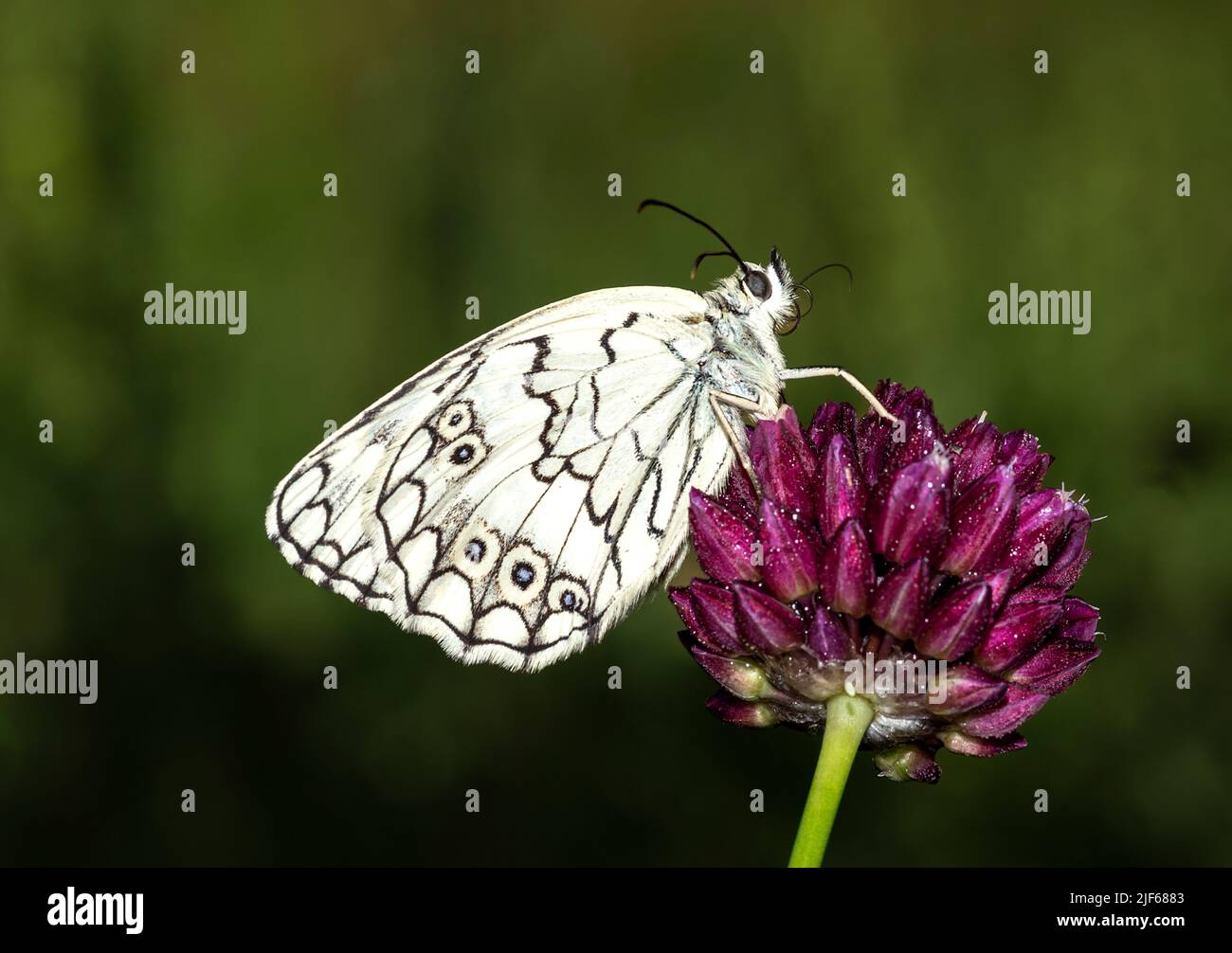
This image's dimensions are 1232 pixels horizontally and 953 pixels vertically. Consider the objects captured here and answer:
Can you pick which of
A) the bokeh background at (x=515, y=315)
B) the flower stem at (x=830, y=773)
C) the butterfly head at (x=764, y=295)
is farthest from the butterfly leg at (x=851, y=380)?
the bokeh background at (x=515, y=315)

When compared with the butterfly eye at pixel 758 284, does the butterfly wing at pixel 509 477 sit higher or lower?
lower

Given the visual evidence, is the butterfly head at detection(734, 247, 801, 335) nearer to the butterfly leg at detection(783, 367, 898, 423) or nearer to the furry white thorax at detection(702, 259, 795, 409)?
the furry white thorax at detection(702, 259, 795, 409)

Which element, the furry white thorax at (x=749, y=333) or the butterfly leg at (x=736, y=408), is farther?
the furry white thorax at (x=749, y=333)

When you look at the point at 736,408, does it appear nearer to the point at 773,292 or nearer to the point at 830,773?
the point at 773,292

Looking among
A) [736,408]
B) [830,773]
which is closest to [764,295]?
[736,408]

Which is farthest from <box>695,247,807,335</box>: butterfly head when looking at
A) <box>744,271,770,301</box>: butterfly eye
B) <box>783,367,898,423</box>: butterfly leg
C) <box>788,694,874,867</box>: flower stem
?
<box>788,694,874,867</box>: flower stem

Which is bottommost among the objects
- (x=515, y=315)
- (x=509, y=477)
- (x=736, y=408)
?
(x=509, y=477)

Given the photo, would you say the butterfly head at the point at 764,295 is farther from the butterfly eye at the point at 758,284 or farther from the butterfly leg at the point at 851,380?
the butterfly leg at the point at 851,380
